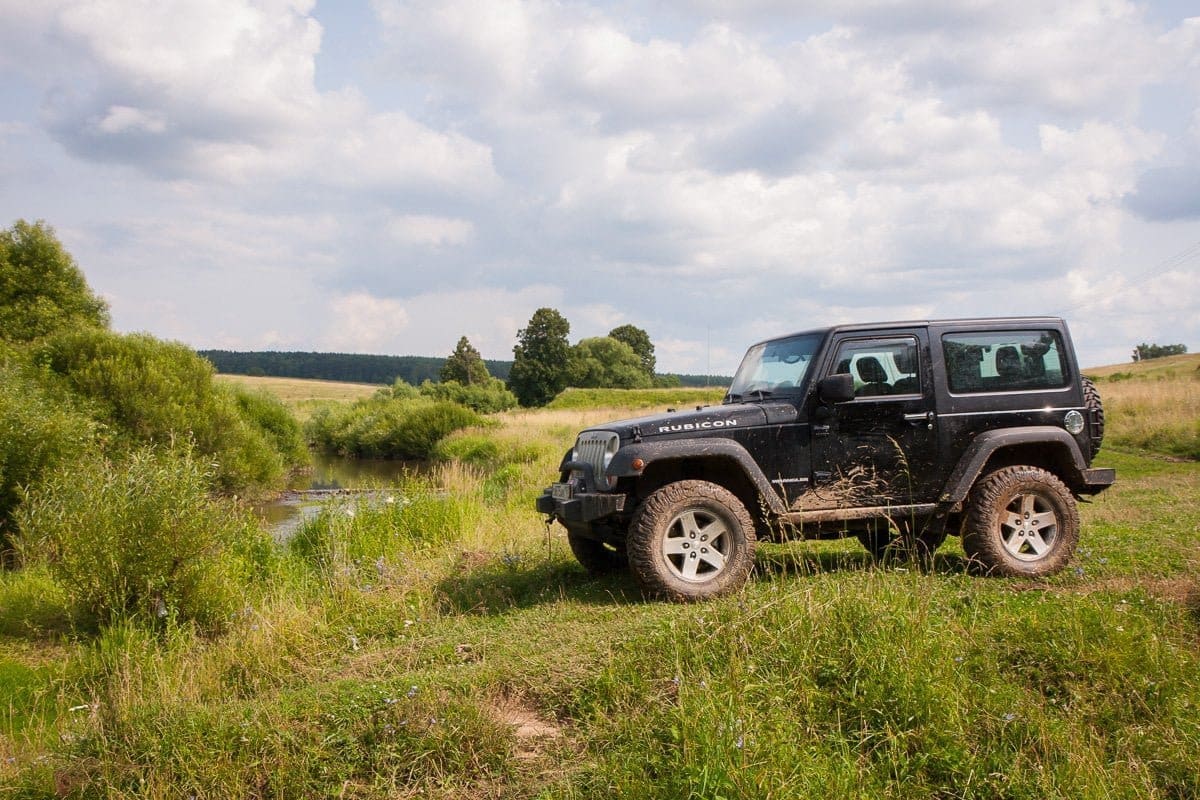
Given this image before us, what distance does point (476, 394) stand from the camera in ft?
215

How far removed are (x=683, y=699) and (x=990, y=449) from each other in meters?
3.74

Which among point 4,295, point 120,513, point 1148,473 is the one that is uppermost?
point 4,295

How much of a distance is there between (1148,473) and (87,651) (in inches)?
650

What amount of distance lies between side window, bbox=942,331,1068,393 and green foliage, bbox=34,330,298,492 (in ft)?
65.3

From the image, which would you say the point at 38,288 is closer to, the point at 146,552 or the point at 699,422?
the point at 146,552

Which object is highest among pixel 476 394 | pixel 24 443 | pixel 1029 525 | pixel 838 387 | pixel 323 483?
pixel 476 394

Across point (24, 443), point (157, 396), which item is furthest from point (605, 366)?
point (24, 443)

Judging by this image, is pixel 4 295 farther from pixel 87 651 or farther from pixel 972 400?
pixel 972 400

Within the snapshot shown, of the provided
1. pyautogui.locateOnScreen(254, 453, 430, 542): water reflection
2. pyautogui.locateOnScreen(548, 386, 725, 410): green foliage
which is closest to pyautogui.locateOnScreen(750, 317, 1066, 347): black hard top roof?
pyautogui.locateOnScreen(254, 453, 430, 542): water reflection

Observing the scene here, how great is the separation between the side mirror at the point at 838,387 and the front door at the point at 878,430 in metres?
0.24

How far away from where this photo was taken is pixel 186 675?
7355 millimetres

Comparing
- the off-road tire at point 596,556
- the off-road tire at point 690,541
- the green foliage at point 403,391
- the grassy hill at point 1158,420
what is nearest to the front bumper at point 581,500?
the off-road tire at point 690,541

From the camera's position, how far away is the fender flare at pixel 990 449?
731 cm

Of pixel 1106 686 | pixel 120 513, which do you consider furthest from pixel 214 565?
pixel 1106 686
